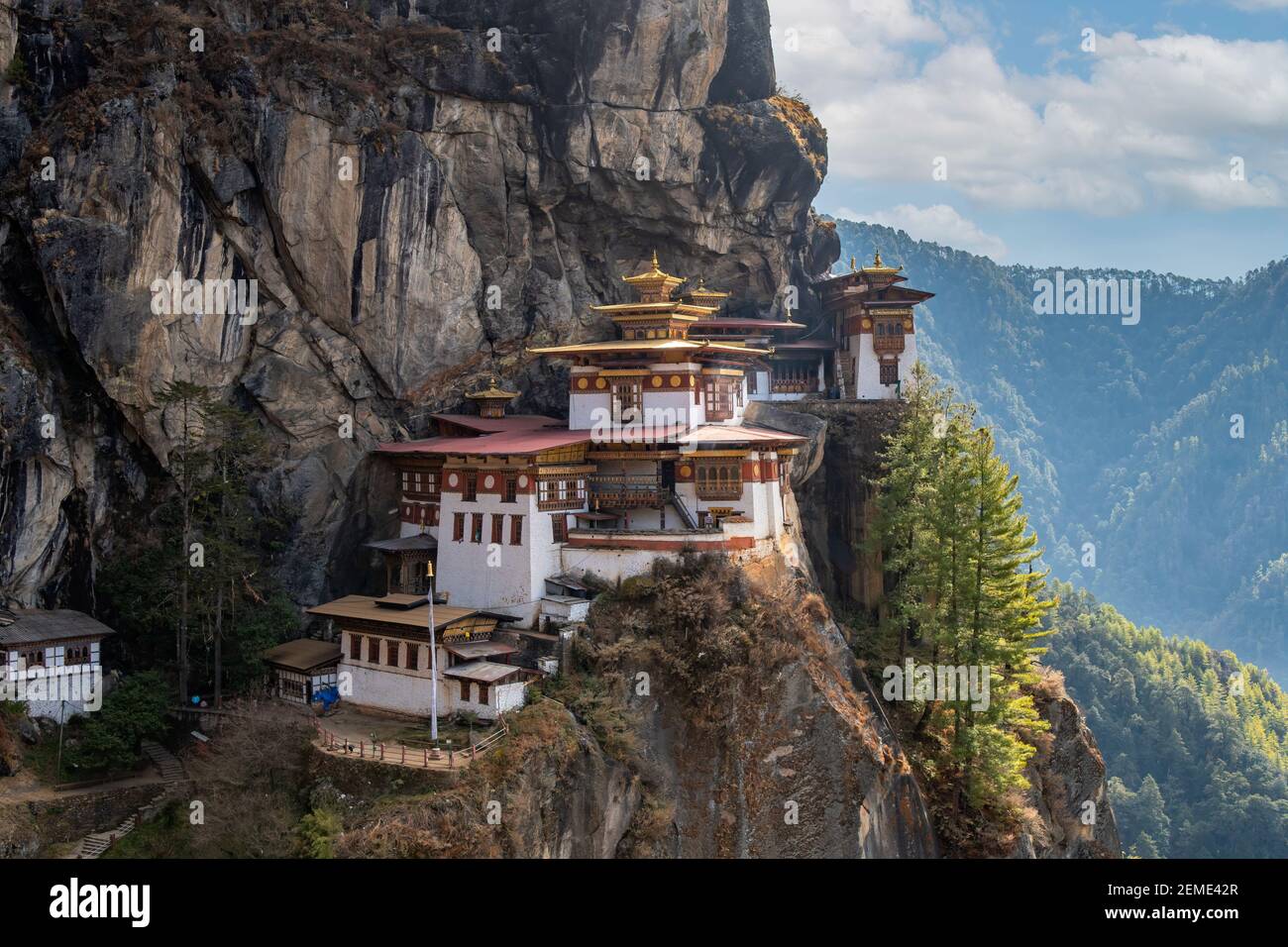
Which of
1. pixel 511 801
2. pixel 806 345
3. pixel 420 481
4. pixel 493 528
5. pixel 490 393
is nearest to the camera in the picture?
pixel 511 801

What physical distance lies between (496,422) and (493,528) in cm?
677

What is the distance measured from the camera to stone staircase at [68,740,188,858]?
30281 millimetres

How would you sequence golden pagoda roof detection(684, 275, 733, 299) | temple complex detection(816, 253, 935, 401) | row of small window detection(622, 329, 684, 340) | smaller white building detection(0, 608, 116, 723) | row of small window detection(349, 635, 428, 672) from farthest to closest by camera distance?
1. temple complex detection(816, 253, 935, 401)
2. golden pagoda roof detection(684, 275, 733, 299)
3. row of small window detection(622, 329, 684, 340)
4. row of small window detection(349, 635, 428, 672)
5. smaller white building detection(0, 608, 116, 723)

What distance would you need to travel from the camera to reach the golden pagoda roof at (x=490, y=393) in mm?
45531

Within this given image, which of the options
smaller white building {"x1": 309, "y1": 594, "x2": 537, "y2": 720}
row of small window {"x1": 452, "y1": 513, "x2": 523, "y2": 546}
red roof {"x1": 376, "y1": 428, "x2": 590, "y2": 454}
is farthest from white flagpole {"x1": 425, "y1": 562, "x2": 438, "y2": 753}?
red roof {"x1": 376, "y1": 428, "x2": 590, "y2": 454}

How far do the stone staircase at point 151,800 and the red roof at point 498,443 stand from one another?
12663 mm

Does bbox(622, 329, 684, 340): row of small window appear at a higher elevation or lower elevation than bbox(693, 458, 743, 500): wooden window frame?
higher

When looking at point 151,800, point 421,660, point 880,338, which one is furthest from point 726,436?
point 151,800

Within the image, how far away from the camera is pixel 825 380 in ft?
187

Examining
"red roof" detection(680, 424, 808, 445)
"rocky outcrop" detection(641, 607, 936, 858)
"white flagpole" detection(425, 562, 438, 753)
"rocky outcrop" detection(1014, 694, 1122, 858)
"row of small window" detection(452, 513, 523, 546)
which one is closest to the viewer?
"white flagpole" detection(425, 562, 438, 753)

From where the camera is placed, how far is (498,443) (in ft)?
133

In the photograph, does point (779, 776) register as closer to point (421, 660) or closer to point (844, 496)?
point (421, 660)

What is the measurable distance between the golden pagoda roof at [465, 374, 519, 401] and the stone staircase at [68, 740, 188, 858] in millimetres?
17067

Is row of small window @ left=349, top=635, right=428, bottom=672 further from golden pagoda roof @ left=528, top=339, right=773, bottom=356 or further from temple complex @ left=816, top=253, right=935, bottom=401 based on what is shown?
temple complex @ left=816, top=253, right=935, bottom=401
